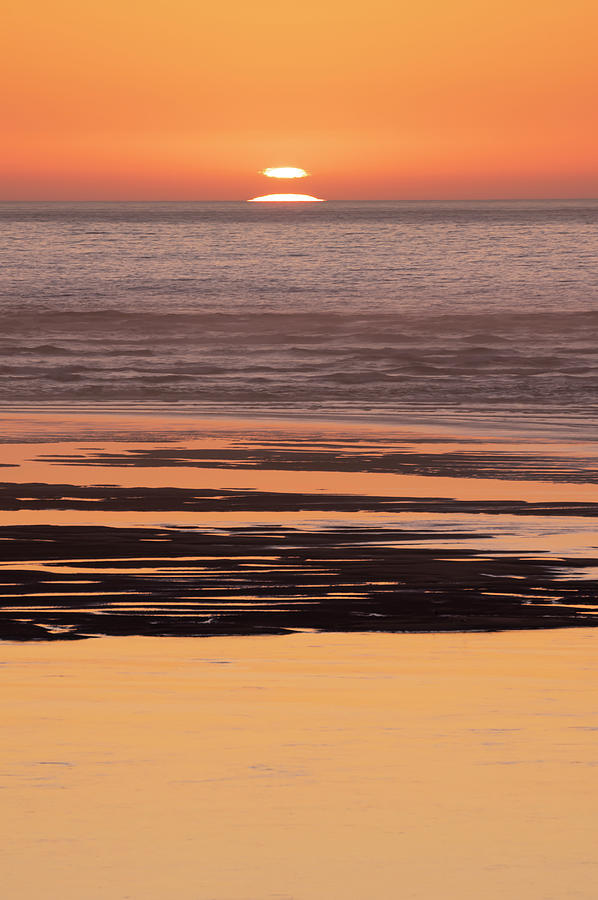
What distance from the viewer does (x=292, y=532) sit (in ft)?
32.9

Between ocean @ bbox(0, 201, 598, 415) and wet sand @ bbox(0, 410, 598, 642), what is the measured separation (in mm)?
4699

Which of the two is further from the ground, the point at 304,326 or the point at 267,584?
the point at 267,584

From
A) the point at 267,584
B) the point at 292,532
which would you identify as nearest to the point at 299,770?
the point at 267,584

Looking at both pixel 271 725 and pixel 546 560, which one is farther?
pixel 546 560

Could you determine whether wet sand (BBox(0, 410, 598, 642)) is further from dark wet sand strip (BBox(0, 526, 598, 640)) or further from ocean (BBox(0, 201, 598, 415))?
ocean (BBox(0, 201, 598, 415))

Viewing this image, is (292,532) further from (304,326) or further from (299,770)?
(304,326)

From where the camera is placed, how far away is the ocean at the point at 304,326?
74.9 feet

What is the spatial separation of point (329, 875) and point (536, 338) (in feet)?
99.6

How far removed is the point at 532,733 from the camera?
5566 mm

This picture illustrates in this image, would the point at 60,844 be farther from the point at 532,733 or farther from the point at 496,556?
the point at 496,556

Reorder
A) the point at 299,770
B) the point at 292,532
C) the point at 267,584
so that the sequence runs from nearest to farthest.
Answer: the point at 299,770, the point at 267,584, the point at 292,532

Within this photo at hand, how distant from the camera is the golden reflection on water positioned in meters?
4.35

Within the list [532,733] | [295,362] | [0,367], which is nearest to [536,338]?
[295,362]

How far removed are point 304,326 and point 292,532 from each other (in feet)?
93.9
